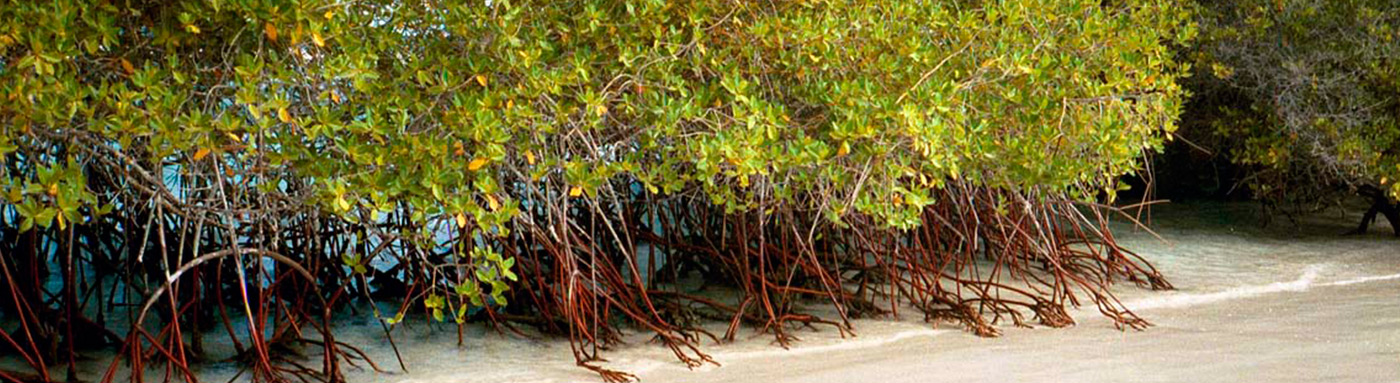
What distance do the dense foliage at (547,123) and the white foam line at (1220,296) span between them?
0.33 metres

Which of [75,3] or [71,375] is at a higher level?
[75,3]

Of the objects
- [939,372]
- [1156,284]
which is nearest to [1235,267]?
[1156,284]

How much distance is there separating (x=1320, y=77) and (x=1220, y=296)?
1.24 m

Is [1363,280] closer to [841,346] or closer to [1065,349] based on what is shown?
[1065,349]

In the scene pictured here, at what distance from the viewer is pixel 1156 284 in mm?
5957

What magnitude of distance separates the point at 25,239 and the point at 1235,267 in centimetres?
474

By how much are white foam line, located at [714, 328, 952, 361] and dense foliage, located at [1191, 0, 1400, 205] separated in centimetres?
215

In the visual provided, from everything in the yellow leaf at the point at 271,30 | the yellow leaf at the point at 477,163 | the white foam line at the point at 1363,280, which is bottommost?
the white foam line at the point at 1363,280

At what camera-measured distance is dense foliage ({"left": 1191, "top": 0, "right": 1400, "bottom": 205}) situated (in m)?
6.35

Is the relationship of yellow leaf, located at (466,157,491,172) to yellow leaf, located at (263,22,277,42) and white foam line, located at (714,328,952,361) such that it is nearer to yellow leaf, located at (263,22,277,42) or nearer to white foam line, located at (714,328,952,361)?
yellow leaf, located at (263,22,277,42)

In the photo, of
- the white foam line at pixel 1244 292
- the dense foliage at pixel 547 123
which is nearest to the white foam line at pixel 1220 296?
the white foam line at pixel 1244 292

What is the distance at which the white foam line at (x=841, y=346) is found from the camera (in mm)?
4746

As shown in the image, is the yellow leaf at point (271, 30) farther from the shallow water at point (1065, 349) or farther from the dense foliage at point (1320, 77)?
the dense foliage at point (1320, 77)

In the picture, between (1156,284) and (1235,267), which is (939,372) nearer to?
(1156,284)
